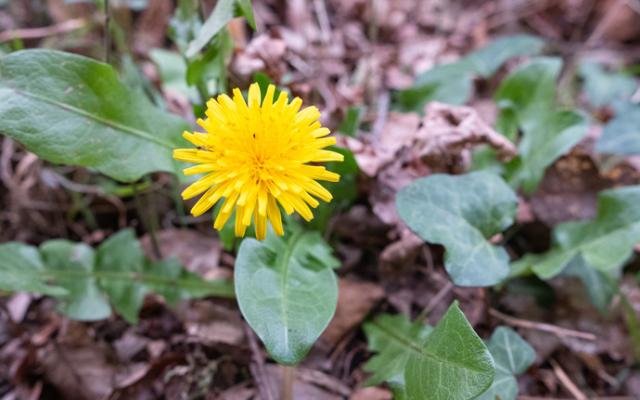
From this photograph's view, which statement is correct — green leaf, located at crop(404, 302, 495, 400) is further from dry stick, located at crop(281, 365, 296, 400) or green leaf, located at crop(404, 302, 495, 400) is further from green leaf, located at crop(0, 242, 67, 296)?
green leaf, located at crop(0, 242, 67, 296)

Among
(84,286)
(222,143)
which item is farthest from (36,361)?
(222,143)

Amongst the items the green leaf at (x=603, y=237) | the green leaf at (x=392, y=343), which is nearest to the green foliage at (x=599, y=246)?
the green leaf at (x=603, y=237)

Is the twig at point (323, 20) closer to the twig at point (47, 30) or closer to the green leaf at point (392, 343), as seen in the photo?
the twig at point (47, 30)

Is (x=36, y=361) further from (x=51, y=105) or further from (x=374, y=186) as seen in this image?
(x=374, y=186)

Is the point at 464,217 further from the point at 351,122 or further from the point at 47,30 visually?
the point at 47,30

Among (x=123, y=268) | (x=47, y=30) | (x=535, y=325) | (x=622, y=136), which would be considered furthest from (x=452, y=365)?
(x=47, y=30)

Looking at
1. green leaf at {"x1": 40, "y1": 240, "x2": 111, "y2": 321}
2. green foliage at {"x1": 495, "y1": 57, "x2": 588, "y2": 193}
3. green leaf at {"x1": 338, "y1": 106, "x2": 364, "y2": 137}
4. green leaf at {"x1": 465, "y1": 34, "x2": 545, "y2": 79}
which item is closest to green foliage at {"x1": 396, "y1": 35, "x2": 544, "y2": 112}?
green leaf at {"x1": 465, "y1": 34, "x2": 545, "y2": 79}

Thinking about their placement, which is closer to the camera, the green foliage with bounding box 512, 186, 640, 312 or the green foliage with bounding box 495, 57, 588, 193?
the green foliage with bounding box 512, 186, 640, 312
